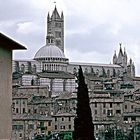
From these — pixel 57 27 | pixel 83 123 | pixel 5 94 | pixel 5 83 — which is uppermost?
pixel 57 27

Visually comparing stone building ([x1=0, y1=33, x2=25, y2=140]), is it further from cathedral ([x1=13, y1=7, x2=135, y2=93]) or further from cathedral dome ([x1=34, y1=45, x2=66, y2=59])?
cathedral dome ([x1=34, y1=45, x2=66, y2=59])

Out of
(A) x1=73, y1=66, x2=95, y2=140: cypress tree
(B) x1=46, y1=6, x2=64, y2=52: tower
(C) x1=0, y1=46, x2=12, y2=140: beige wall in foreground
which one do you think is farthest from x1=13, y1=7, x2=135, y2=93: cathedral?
(C) x1=0, y1=46, x2=12, y2=140: beige wall in foreground

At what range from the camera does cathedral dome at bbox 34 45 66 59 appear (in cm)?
11194

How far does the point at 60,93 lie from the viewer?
85.8 metres

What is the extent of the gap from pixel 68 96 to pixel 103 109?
9.00m

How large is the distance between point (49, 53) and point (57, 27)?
63.0 feet

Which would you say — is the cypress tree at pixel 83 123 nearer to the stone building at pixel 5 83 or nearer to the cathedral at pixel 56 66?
the stone building at pixel 5 83

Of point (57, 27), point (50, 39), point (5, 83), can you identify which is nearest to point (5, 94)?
point (5, 83)

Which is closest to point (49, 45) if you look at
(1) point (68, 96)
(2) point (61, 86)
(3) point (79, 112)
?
(2) point (61, 86)

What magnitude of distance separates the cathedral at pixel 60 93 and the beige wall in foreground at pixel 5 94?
2752 cm

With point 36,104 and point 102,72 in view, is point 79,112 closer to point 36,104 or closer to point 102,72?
point 36,104

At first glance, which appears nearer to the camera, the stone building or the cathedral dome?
the stone building

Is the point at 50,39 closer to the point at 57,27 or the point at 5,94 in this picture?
the point at 57,27

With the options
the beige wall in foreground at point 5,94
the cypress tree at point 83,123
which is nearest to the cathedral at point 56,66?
the cypress tree at point 83,123
